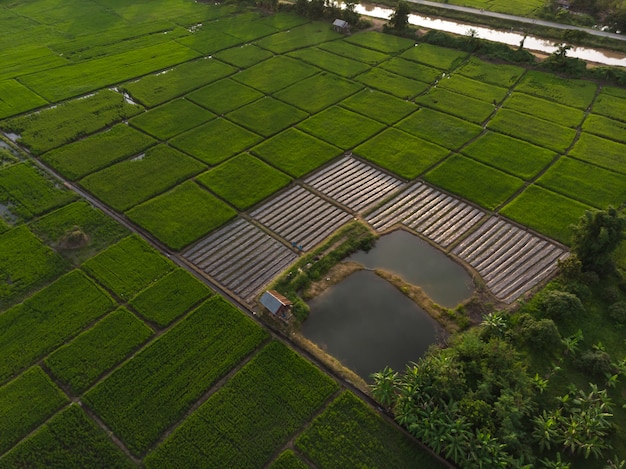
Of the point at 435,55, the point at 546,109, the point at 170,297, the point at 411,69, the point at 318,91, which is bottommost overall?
the point at 170,297

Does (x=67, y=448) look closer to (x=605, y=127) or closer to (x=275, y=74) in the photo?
(x=275, y=74)

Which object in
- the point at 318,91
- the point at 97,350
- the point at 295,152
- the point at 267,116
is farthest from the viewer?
the point at 318,91

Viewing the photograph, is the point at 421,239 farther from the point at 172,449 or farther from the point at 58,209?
the point at 58,209

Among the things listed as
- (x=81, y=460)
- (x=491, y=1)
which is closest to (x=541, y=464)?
(x=81, y=460)

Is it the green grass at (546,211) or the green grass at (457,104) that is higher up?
the green grass at (457,104)

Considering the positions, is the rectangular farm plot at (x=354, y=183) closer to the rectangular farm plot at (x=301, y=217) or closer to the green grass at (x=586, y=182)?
the rectangular farm plot at (x=301, y=217)

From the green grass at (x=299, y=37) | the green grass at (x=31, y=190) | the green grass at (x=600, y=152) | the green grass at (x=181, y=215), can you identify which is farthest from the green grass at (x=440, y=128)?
the green grass at (x=31, y=190)

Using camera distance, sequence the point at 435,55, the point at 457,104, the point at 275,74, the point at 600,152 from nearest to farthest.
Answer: the point at 600,152, the point at 457,104, the point at 275,74, the point at 435,55

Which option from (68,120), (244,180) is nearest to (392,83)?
(244,180)
